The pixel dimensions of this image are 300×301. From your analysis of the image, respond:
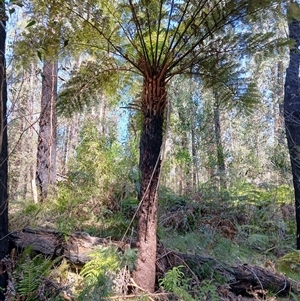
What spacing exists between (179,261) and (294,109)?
8.88ft

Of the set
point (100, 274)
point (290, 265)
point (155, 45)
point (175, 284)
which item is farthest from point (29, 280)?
point (290, 265)

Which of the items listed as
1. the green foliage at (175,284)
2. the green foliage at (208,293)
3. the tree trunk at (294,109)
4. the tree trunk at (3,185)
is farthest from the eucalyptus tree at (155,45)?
the tree trunk at (294,109)

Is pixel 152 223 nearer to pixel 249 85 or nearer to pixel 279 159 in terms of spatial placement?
pixel 249 85

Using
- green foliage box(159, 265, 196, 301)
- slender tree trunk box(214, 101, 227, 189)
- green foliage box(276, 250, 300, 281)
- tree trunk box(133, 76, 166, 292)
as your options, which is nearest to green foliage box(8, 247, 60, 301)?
tree trunk box(133, 76, 166, 292)

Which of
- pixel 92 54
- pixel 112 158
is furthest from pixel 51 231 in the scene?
pixel 112 158

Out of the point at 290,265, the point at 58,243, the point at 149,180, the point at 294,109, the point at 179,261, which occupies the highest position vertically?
the point at 294,109

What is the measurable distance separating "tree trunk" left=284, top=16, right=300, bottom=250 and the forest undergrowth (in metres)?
0.86

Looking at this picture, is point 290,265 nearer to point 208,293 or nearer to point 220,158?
point 208,293

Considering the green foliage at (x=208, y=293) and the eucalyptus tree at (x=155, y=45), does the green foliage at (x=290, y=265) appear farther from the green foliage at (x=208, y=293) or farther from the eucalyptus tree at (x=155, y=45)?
the eucalyptus tree at (x=155, y=45)

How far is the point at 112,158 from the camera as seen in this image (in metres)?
4.89

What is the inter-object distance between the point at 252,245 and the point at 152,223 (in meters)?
2.06

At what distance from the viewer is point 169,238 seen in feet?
11.7

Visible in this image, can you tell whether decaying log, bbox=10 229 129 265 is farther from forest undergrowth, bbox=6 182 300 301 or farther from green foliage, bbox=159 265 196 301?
green foliage, bbox=159 265 196 301

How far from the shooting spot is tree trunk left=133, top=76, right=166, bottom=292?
243 centimetres
